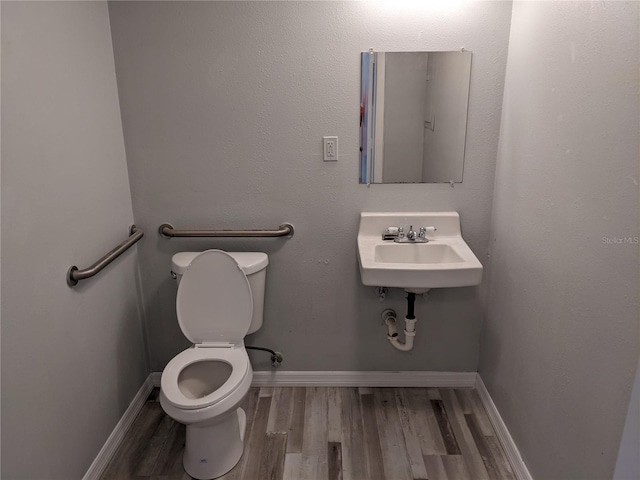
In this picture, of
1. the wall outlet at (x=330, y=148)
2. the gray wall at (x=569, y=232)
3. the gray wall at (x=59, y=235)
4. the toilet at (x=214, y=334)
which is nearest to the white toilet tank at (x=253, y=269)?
the toilet at (x=214, y=334)

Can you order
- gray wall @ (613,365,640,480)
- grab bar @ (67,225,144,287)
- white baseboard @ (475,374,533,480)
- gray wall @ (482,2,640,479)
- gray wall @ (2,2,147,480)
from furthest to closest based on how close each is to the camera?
white baseboard @ (475,374,533,480), grab bar @ (67,225,144,287), gray wall @ (2,2,147,480), gray wall @ (482,2,640,479), gray wall @ (613,365,640,480)

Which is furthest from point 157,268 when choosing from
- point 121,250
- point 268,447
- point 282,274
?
point 268,447

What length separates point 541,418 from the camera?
63.1 inches

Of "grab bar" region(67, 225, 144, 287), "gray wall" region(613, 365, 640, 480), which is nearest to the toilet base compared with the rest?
"grab bar" region(67, 225, 144, 287)

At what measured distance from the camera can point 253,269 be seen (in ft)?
6.53

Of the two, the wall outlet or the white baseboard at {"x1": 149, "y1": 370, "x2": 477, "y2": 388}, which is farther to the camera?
the white baseboard at {"x1": 149, "y1": 370, "x2": 477, "y2": 388}

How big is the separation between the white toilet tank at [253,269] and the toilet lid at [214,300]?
47 mm

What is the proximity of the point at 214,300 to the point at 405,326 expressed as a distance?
2.98ft

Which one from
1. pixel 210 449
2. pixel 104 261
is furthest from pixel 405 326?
pixel 104 261

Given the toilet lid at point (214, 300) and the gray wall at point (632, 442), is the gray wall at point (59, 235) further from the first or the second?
the gray wall at point (632, 442)

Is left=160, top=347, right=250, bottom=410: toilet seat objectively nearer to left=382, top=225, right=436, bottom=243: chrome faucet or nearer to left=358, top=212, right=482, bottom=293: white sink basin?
left=358, top=212, right=482, bottom=293: white sink basin

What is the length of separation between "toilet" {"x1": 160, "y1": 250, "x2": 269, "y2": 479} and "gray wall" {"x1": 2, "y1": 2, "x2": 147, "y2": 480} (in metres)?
0.30

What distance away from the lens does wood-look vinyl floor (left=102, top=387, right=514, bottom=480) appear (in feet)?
5.98

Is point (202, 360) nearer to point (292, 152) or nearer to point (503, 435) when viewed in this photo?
point (292, 152)
